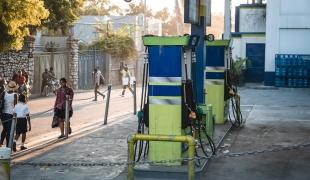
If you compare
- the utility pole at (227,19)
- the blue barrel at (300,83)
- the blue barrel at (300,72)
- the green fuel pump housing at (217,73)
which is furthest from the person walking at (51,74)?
the blue barrel at (300,83)

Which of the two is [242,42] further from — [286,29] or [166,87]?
[166,87]

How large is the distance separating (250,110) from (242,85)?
13844 millimetres

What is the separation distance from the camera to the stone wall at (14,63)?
25.0 meters

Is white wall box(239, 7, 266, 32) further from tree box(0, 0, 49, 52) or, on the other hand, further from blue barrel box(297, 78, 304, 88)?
tree box(0, 0, 49, 52)

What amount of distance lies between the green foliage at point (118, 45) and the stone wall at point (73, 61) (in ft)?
17.3

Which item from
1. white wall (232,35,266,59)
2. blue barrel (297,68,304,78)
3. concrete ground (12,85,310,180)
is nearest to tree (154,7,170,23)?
white wall (232,35,266,59)

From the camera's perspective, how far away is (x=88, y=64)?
33.9m

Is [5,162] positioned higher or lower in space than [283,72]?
lower

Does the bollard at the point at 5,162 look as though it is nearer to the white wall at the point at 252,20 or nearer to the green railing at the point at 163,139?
the green railing at the point at 163,139

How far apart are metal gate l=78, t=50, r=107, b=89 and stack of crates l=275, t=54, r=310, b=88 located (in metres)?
11.4

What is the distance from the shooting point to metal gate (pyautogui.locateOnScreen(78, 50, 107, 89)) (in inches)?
1293

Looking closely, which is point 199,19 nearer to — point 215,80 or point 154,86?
point 215,80

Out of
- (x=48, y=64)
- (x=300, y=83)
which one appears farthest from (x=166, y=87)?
(x=300, y=83)

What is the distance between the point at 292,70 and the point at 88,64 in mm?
12489
